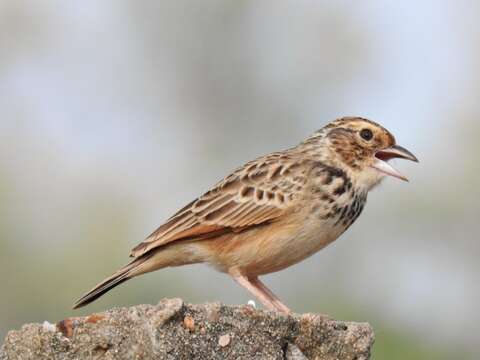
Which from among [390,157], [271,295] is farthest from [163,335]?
[390,157]

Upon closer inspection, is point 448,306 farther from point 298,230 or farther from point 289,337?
point 289,337

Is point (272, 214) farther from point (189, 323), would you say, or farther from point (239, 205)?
point (189, 323)

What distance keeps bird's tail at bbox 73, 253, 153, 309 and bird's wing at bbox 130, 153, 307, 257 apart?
9 cm

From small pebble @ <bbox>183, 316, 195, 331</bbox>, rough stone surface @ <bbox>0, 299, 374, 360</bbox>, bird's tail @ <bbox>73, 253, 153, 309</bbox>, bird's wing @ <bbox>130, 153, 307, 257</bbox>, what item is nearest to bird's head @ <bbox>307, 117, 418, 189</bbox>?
bird's wing @ <bbox>130, 153, 307, 257</bbox>

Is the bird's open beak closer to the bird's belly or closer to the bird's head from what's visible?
the bird's head

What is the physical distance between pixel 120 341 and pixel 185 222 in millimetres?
3865

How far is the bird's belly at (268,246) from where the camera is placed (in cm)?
1079

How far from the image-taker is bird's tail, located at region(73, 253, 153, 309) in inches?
403

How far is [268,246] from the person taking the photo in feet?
35.6

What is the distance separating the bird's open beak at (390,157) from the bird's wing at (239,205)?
699mm

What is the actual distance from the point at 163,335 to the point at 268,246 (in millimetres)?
3842

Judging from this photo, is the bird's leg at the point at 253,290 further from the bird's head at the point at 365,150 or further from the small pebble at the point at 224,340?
the small pebble at the point at 224,340

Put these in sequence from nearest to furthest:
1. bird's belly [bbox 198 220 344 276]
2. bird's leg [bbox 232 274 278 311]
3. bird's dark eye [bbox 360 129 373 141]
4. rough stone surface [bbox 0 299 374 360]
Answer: rough stone surface [bbox 0 299 374 360] → bird's belly [bbox 198 220 344 276] → bird's leg [bbox 232 274 278 311] → bird's dark eye [bbox 360 129 373 141]

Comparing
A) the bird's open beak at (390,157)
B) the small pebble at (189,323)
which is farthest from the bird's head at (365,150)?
the small pebble at (189,323)
